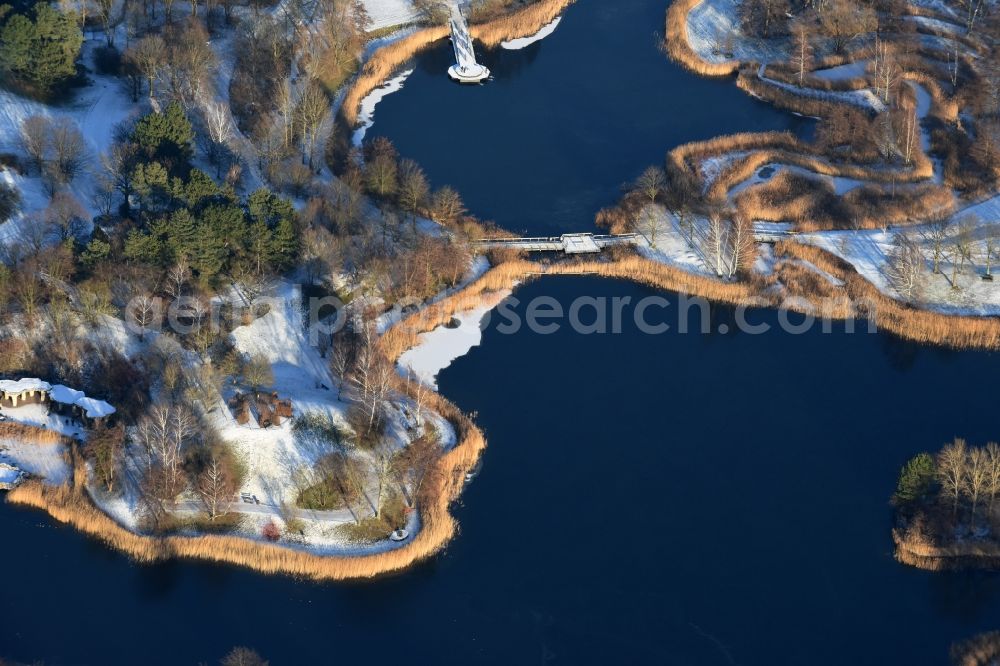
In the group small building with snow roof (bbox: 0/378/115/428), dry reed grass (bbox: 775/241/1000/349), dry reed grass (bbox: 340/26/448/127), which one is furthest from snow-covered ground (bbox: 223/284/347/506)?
dry reed grass (bbox: 775/241/1000/349)

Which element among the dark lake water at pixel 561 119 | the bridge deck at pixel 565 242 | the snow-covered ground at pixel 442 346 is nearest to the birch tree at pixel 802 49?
the dark lake water at pixel 561 119

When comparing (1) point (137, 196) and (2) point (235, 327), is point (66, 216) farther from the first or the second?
(2) point (235, 327)

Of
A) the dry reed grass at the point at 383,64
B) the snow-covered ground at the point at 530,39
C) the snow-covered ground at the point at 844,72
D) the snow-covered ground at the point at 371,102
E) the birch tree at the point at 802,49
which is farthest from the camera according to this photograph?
the snow-covered ground at the point at 530,39

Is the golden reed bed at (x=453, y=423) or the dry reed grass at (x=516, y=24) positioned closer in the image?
the golden reed bed at (x=453, y=423)

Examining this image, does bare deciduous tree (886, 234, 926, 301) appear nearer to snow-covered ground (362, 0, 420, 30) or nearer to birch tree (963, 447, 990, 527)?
birch tree (963, 447, 990, 527)

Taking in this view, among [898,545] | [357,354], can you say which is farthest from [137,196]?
[898,545]

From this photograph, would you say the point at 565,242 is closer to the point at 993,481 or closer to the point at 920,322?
the point at 920,322

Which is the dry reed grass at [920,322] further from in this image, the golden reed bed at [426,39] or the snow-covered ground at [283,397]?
the golden reed bed at [426,39]

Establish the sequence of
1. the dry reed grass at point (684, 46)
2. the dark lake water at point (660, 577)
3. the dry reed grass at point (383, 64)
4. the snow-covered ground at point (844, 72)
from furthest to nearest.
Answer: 1. the dry reed grass at point (684, 46)
2. the snow-covered ground at point (844, 72)
3. the dry reed grass at point (383, 64)
4. the dark lake water at point (660, 577)

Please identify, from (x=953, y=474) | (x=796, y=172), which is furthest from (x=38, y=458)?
(x=796, y=172)
